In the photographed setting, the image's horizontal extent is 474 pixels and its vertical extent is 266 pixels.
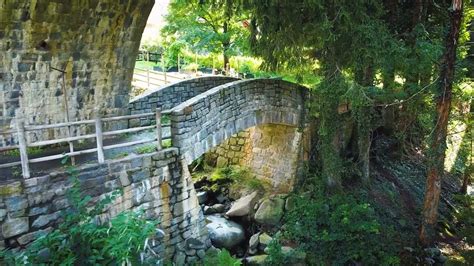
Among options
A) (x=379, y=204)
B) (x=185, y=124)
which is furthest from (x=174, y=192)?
(x=379, y=204)

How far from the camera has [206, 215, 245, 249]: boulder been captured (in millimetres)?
10414

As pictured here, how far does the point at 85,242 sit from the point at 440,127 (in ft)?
24.9

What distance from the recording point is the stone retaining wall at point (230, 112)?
26.1 ft

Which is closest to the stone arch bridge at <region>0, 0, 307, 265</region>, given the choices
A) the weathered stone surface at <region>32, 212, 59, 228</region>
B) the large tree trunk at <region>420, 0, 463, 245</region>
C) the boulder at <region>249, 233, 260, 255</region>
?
the weathered stone surface at <region>32, 212, 59, 228</region>

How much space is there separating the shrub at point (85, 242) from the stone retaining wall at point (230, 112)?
234 cm

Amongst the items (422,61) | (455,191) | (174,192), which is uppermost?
(422,61)

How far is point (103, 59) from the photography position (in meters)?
9.66

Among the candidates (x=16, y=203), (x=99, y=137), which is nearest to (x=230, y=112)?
(x=99, y=137)

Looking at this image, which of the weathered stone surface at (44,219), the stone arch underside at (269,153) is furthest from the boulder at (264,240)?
the weathered stone surface at (44,219)

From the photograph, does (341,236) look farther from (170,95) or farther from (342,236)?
(170,95)

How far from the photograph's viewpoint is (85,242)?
5.50m

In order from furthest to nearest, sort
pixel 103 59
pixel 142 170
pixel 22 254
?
1. pixel 103 59
2. pixel 142 170
3. pixel 22 254

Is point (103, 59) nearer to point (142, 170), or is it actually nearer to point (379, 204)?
point (142, 170)

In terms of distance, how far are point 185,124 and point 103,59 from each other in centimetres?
312
